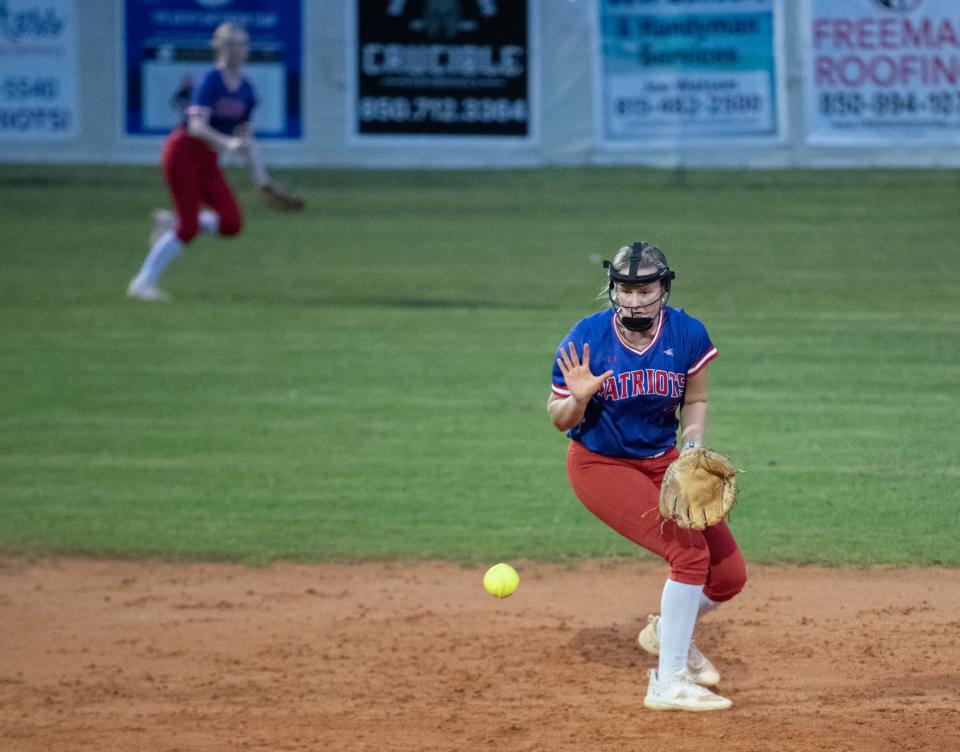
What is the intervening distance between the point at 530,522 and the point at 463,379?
3.20 meters

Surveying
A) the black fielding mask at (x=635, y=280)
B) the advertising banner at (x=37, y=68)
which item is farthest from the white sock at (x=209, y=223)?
the black fielding mask at (x=635, y=280)

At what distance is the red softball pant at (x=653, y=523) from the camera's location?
5.47 m

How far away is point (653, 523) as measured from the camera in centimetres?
555

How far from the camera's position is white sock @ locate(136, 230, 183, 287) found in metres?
13.7

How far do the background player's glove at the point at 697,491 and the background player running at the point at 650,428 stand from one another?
17 centimetres

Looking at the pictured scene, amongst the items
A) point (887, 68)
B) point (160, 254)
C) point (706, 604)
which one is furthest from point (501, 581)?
point (887, 68)

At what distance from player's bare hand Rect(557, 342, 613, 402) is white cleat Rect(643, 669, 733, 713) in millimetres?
1066

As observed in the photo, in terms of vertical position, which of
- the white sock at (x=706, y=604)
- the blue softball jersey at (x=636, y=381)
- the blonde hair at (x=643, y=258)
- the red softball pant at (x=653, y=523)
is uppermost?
the blonde hair at (x=643, y=258)

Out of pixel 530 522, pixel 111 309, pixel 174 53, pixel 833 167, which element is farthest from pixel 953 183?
pixel 530 522

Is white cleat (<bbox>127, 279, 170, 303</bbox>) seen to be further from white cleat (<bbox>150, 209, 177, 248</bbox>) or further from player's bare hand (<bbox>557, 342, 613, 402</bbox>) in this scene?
player's bare hand (<bbox>557, 342, 613, 402</bbox>)

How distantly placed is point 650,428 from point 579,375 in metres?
0.44

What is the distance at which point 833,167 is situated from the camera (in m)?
20.5

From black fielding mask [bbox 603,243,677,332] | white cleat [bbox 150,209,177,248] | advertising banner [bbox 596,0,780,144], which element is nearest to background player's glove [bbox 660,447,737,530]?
black fielding mask [bbox 603,243,677,332]

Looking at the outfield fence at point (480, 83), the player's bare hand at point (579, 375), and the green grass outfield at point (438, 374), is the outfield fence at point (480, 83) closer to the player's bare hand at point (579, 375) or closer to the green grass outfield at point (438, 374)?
the green grass outfield at point (438, 374)
